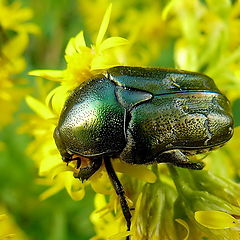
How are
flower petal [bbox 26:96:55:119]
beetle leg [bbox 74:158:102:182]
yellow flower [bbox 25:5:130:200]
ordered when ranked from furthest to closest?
flower petal [bbox 26:96:55:119], yellow flower [bbox 25:5:130:200], beetle leg [bbox 74:158:102:182]

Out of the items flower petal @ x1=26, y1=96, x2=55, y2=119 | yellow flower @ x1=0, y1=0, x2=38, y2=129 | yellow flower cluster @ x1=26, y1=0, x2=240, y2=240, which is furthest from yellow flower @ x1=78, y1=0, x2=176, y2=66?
yellow flower cluster @ x1=26, y1=0, x2=240, y2=240

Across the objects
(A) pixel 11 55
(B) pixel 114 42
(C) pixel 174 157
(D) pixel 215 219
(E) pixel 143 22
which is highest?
(B) pixel 114 42

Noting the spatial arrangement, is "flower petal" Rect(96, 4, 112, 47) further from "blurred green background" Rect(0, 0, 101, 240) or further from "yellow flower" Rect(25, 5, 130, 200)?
"blurred green background" Rect(0, 0, 101, 240)

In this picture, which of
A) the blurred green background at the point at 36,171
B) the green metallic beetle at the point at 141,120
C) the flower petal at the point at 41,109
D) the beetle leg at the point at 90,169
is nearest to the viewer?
the green metallic beetle at the point at 141,120

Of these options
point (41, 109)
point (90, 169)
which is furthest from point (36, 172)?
point (90, 169)

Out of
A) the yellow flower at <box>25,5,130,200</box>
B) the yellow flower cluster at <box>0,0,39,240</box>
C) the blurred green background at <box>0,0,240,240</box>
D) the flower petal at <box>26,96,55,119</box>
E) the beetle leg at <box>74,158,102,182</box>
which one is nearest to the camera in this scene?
the beetle leg at <box>74,158,102,182</box>

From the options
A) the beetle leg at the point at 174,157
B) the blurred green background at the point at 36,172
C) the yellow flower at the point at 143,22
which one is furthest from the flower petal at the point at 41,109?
the yellow flower at the point at 143,22

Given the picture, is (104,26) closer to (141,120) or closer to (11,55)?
(141,120)

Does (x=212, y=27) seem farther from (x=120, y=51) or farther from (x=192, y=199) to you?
(x=192, y=199)

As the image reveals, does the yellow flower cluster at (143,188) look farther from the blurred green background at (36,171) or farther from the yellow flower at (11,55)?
the blurred green background at (36,171)
